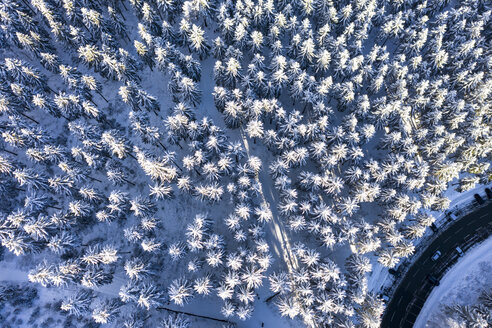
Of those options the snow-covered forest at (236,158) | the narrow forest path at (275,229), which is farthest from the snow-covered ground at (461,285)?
the narrow forest path at (275,229)

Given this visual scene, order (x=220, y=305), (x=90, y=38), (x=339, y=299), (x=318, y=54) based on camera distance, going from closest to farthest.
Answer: (x=339, y=299) → (x=220, y=305) → (x=318, y=54) → (x=90, y=38)

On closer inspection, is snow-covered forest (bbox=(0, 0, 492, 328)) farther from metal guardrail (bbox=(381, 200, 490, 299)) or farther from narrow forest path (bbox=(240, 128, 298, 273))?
metal guardrail (bbox=(381, 200, 490, 299))

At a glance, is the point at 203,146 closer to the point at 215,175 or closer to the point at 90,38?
the point at 215,175

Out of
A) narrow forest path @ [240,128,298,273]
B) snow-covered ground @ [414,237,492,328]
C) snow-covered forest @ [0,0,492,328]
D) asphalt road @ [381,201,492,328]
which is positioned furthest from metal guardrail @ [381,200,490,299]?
narrow forest path @ [240,128,298,273]

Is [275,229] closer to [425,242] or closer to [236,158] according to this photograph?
[236,158]

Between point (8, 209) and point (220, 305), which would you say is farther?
point (8, 209)

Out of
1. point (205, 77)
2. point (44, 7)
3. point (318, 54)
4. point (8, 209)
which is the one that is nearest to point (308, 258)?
point (318, 54)
